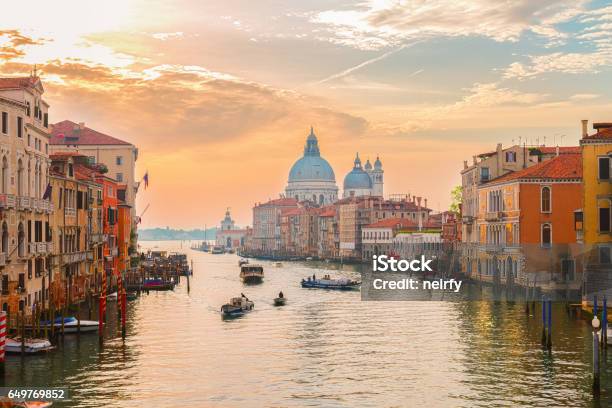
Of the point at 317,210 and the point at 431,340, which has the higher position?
the point at 317,210

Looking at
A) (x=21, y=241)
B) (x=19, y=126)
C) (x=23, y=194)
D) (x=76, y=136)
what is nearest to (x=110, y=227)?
(x=76, y=136)

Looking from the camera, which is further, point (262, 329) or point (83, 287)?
point (83, 287)

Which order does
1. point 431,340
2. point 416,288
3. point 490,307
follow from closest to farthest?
point 431,340
point 490,307
point 416,288

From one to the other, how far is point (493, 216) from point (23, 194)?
36.5m

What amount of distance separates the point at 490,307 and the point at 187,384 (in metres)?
26.9

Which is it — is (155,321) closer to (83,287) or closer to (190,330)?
(190,330)

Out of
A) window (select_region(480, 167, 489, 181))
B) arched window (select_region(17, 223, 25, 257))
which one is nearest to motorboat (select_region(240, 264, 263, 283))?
window (select_region(480, 167, 489, 181))

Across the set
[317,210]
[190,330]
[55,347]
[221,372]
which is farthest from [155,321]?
[317,210]

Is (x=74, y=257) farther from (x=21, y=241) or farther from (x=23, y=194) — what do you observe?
(x=21, y=241)

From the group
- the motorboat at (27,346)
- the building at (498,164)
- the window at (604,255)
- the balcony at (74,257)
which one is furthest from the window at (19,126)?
the building at (498,164)

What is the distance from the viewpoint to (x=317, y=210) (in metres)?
196

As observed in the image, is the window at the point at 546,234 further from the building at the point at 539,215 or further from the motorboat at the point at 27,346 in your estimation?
the motorboat at the point at 27,346

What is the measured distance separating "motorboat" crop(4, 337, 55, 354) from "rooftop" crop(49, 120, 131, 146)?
47.9 m

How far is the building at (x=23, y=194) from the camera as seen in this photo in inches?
1438
